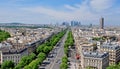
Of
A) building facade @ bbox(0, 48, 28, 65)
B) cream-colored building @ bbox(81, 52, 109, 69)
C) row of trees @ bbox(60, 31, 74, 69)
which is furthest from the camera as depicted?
building facade @ bbox(0, 48, 28, 65)

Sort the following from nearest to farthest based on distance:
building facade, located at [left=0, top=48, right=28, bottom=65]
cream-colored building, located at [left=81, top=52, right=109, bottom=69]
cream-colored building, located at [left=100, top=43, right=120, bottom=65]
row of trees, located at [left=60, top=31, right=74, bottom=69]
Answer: cream-colored building, located at [left=81, top=52, right=109, bottom=69] → row of trees, located at [left=60, top=31, right=74, bottom=69] → cream-colored building, located at [left=100, top=43, right=120, bottom=65] → building facade, located at [left=0, top=48, right=28, bottom=65]

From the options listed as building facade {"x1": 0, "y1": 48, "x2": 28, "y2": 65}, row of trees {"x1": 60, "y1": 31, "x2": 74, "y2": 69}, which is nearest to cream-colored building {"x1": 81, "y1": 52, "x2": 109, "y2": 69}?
row of trees {"x1": 60, "y1": 31, "x2": 74, "y2": 69}

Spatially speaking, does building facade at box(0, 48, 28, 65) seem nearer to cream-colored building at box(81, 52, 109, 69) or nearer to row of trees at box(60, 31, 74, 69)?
row of trees at box(60, 31, 74, 69)

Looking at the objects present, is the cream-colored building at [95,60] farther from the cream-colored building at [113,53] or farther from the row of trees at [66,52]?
the cream-colored building at [113,53]

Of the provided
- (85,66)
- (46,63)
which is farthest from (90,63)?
(46,63)

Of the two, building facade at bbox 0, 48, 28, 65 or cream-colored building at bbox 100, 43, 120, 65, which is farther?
building facade at bbox 0, 48, 28, 65

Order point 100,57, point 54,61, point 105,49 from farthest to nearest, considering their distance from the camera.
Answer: point 54,61
point 105,49
point 100,57

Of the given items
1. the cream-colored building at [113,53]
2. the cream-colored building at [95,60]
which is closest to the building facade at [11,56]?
the cream-colored building at [95,60]

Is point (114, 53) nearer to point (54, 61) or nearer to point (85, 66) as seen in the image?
point (85, 66)

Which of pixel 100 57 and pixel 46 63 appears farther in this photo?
pixel 46 63

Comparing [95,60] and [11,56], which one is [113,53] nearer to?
[95,60]

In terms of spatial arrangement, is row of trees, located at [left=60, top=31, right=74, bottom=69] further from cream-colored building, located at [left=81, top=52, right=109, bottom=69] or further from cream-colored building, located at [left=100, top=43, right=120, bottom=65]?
cream-colored building, located at [left=100, top=43, right=120, bottom=65]
